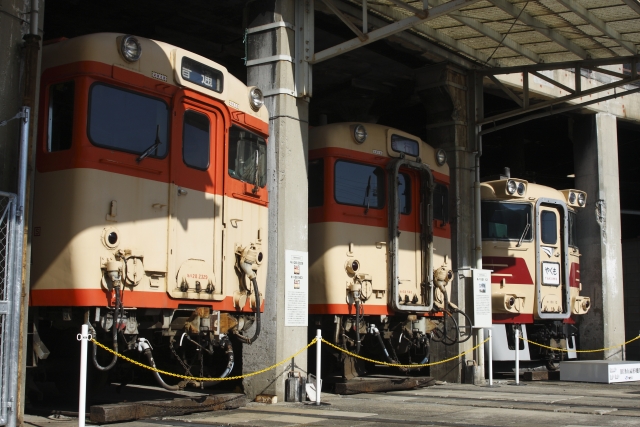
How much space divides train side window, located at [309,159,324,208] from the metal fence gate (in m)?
5.48

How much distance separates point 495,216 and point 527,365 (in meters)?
3.20

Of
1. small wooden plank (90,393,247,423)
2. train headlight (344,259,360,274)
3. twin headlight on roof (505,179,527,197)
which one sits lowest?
small wooden plank (90,393,247,423)

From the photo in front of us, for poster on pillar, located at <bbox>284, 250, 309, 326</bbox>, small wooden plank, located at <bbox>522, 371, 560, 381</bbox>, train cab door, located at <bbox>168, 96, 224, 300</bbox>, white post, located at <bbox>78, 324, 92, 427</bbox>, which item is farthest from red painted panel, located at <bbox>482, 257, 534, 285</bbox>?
white post, located at <bbox>78, 324, 92, 427</bbox>

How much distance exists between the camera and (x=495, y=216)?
52.1 feet

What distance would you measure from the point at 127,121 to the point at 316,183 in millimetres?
4269

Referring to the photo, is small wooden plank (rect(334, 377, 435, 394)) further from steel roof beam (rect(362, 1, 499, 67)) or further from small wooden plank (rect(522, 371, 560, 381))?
steel roof beam (rect(362, 1, 499, 67))

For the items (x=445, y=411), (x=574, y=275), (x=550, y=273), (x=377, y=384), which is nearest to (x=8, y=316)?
(x=445, y=411)

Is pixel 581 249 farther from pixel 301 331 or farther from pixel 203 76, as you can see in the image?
pixel 203 76

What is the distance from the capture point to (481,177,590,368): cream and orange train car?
50.6 feet

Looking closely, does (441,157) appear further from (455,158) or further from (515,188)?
(515,188)

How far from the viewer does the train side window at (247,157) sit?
9562 mm

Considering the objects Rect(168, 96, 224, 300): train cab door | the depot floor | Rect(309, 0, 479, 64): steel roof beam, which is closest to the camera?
the depot floor

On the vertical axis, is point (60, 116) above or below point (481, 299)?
above

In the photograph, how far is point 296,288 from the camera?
1074cm
